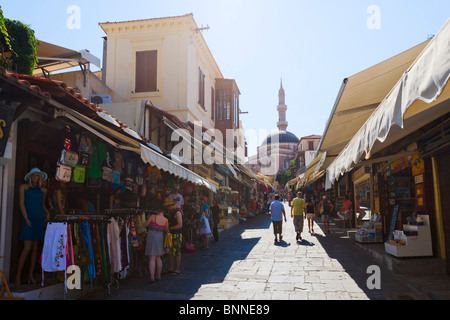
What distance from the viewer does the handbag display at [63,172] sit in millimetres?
5395

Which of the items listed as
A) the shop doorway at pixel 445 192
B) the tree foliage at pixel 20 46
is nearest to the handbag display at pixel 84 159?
the tree foliage at pixel 20 46

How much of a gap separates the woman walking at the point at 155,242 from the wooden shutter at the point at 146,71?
10057 mm

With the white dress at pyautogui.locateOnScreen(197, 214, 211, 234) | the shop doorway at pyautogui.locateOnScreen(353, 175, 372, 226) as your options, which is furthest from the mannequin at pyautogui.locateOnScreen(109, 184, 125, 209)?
the shop doorway at pyautogui.locateOnScreen(353, 175, 372, 226)

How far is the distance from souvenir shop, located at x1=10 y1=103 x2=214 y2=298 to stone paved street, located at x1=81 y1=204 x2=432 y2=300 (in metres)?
0.57

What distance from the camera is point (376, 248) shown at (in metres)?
8.81

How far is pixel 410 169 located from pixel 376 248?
84.7 inches

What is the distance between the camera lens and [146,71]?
15.8 meters

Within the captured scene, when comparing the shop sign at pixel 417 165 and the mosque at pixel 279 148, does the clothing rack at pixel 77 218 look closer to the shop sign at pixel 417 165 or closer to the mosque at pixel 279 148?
the shop sign at pixel 417 165

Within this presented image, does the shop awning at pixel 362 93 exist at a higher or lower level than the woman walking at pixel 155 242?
higher

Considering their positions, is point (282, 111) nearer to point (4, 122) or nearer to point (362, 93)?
point (362, 93)

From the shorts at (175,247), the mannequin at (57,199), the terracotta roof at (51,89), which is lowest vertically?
the shorts at (175,247)
